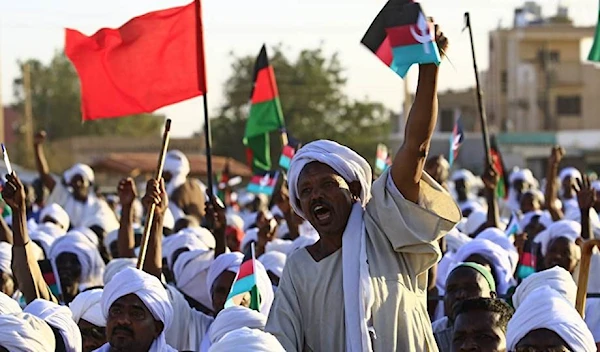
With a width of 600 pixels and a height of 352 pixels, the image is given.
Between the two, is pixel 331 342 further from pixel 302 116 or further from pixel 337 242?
pixel 302 116

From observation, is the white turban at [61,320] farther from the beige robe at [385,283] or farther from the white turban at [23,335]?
the beige robe at [385,283]

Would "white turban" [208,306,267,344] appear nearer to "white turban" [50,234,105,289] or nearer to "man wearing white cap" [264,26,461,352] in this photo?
"man wearing white cap" [264,26,461,352]

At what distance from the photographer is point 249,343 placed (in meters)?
4.21

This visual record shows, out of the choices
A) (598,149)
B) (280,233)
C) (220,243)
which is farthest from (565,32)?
(220,243)

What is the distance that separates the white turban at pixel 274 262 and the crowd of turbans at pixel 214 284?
0.01m

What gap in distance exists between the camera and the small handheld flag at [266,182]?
12969 mm

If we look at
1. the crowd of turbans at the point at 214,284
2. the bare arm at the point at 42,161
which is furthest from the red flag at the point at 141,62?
the bare arm at the point at 42,161

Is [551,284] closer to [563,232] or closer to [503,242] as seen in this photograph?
[503,242]

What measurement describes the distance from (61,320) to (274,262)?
271 cm

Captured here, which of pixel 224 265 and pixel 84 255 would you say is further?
pixel 84 255

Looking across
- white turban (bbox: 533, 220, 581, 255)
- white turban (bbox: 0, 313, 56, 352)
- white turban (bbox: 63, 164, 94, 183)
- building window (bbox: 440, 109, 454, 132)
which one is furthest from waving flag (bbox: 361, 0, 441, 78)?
building window (bbox: 440, 109, 454, 132)

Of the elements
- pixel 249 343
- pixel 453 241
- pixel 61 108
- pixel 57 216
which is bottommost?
pixel 61 108

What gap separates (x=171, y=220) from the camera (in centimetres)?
1191

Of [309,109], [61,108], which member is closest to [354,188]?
[309,109]
